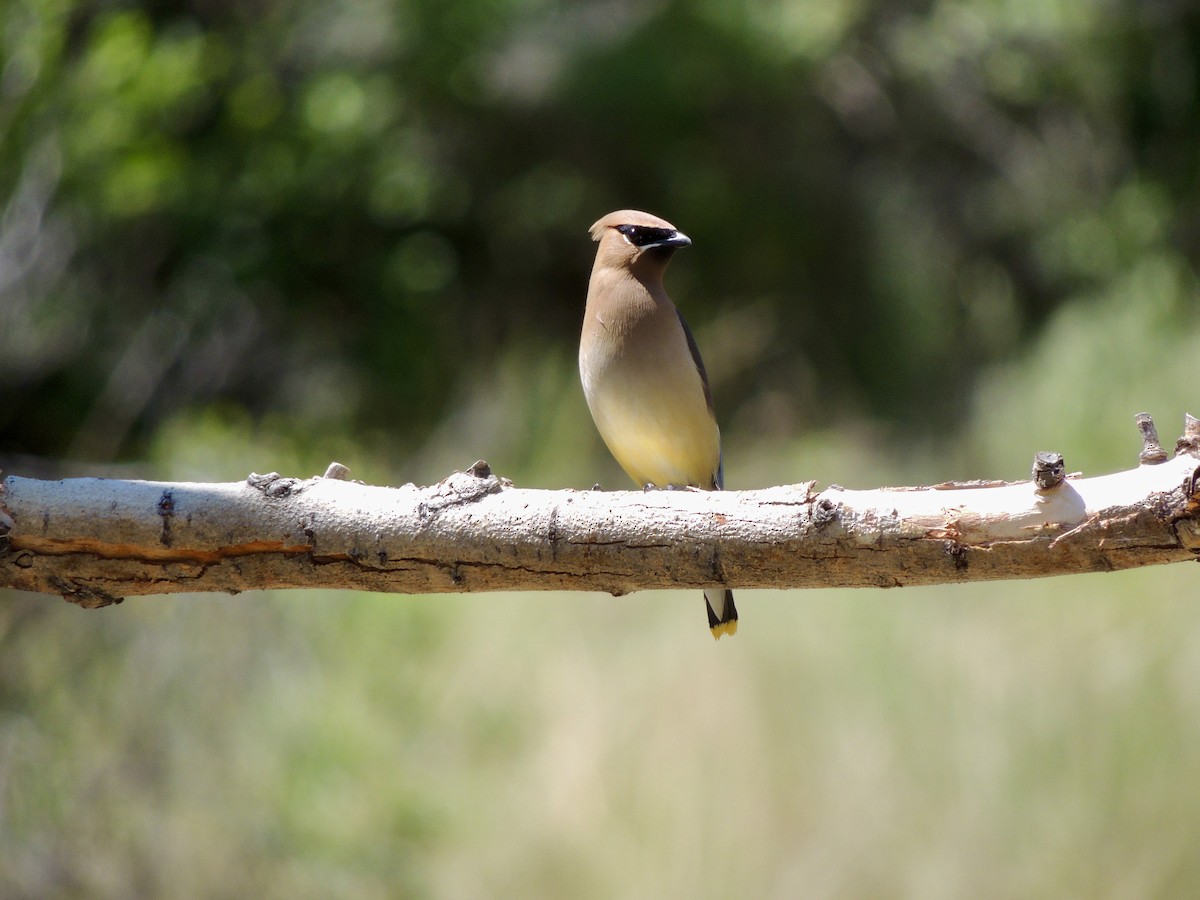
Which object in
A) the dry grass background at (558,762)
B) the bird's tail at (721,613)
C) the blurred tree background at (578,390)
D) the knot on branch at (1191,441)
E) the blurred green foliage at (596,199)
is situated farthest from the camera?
the blurred green foliage at (596,199)

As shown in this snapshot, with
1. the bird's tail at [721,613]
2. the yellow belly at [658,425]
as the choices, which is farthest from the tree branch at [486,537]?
the bird's tail at [721,613]

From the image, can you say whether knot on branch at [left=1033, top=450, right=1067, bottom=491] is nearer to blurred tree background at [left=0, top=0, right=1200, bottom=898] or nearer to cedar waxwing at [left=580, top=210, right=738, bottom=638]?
cedar waxwing at [left=580, top=210, right=738, bottom=638]

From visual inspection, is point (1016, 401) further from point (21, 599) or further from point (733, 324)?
point (21, 599)

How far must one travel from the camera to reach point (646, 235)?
4.67 m

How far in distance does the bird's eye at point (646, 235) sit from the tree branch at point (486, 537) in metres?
1.95

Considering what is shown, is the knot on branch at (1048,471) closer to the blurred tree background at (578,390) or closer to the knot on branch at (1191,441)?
the knot on branch at (1191,441)

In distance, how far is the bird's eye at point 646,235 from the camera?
4.66m

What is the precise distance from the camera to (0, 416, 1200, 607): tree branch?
103 inches

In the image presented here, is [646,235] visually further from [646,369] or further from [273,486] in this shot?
[273,486]

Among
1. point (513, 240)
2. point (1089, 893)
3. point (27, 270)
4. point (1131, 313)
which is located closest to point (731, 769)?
point (1089, 893)

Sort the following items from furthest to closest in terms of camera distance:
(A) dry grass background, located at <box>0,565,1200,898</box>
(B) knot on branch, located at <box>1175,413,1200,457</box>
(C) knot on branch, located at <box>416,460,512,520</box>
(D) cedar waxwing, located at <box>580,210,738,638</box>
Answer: (A) dry grass background, located at <box>0,565,1200,898</box>
(D) cedar waxwing, located at <box>580,210,738,638</box>
(C) knot on branch, located at <box>416,460,512,520</box>
(B) knot on branch, located at <box>1175,413,1200,457</box>

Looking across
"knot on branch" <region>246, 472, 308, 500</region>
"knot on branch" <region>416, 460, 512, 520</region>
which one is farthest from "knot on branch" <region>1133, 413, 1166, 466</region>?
"knot on branch" <region>246, 472, 308, 500</region>

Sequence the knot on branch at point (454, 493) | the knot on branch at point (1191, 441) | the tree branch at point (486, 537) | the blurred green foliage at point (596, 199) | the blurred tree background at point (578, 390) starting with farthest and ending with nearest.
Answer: the blurred green foliage at point (596, 199)
the blurred tree background at point (578, 390)
the knot on branch at point (454, 493)
the tree branch at point (486, 537)
the knot on branch at point (1191, 441)

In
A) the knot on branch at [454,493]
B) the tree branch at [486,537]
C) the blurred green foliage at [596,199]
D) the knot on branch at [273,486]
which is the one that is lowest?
the tree branch at [486,537]
